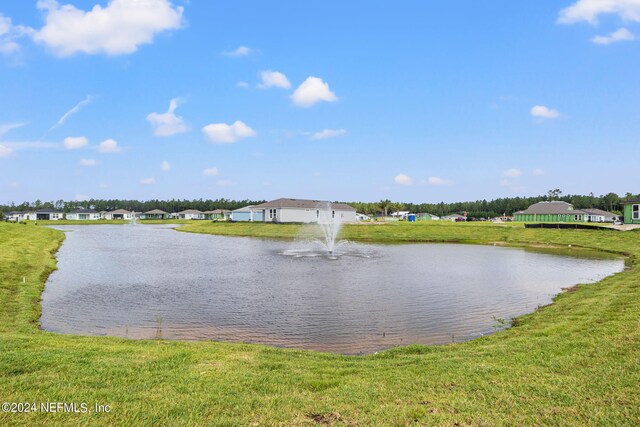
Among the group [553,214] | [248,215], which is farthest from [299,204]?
[553,214]

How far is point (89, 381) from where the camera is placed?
7637mm

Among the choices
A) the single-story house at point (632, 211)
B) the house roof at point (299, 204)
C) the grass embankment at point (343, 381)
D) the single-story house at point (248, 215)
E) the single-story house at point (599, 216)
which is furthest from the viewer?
the single-story house at point (599, 216)

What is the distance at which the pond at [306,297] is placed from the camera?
15570 mm

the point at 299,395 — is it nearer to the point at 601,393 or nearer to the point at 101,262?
the point at 601,393

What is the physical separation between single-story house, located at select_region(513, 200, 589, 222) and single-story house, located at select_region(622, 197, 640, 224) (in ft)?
151

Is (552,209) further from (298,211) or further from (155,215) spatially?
(155,215)

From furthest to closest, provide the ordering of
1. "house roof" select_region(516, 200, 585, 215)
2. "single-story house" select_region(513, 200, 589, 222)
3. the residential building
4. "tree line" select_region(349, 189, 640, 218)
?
"tree line" select_region(349, 189, 640, 218) → "house roof" select_region(516, 200, 585, 215) → "single-story house" select_region(513, 200, 589, 222) → the residential building

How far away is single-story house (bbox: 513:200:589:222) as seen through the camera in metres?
106

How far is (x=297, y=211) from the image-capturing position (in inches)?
3681

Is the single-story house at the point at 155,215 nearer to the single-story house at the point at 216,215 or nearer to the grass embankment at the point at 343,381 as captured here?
the single-story house at the point at 216,215

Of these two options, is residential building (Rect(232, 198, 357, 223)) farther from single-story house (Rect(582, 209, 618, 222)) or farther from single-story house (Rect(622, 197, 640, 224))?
single-story house (Rect(582, 209, 618, 222))

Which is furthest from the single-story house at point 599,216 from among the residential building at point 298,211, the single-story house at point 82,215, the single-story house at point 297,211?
the single-story house at point 82,215

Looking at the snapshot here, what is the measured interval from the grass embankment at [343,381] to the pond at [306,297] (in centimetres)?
306

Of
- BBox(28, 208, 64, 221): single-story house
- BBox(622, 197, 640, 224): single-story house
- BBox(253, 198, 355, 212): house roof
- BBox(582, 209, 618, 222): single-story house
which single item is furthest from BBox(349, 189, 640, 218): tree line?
BBox(28, 208, 64, 221): single-story house
